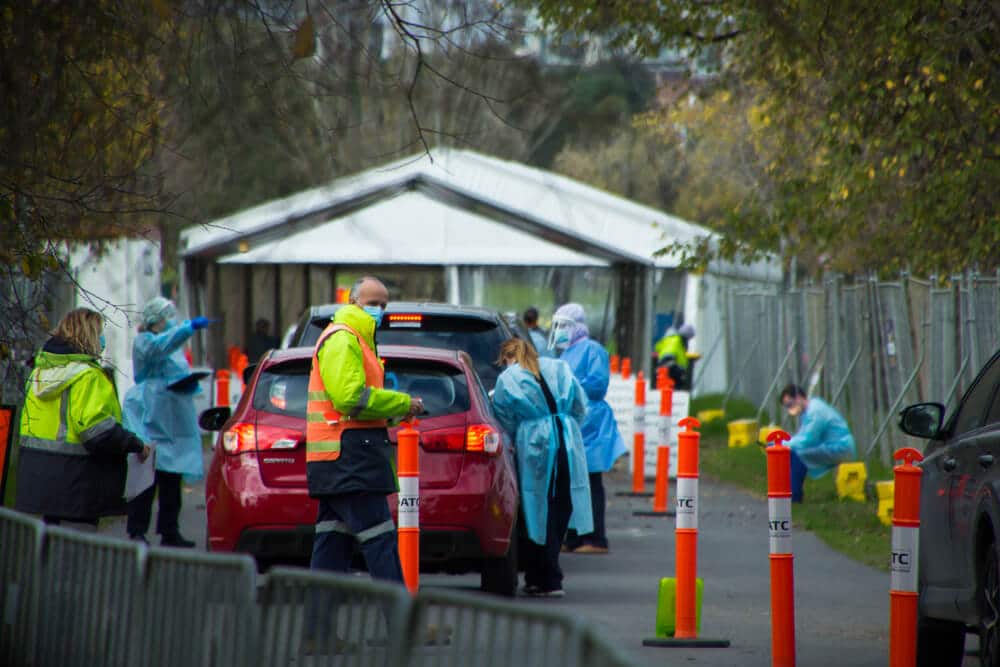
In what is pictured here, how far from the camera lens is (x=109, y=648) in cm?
571

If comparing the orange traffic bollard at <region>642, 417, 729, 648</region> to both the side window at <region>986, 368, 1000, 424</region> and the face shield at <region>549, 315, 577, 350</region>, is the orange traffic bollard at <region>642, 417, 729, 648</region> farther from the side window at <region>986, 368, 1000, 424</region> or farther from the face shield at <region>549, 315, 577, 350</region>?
the face shield at <region>549, 315, 577, 350</region>

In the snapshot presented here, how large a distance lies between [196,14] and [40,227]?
6.59 ft

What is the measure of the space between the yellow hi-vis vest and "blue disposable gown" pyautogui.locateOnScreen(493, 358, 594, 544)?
2805mm

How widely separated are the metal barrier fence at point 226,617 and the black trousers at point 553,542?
5496 mm

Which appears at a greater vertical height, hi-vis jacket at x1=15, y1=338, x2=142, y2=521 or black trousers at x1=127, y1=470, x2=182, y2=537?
hi-vis jacket at x1=15, y1=338, x2=142, y2=521

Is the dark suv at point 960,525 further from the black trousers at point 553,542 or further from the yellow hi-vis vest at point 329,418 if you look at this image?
the black trousers at point 553,542

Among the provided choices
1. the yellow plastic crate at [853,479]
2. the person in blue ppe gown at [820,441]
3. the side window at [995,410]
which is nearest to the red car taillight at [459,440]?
the side window at [995,410]

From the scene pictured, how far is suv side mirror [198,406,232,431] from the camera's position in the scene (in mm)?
11453

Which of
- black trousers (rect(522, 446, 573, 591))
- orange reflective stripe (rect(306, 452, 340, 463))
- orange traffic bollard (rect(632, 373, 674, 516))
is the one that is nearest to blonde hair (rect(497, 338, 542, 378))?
black trousers (rect(522, 446, 573, 591))

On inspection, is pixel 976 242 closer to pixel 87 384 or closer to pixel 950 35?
pixel 950 35

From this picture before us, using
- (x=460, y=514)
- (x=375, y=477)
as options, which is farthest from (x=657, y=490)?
(x=375, y=477)

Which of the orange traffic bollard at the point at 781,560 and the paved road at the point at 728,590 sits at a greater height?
the orange traffic bollard at the point at 781,560

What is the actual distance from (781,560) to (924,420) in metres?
0.98

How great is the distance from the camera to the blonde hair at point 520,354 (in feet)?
37.6
